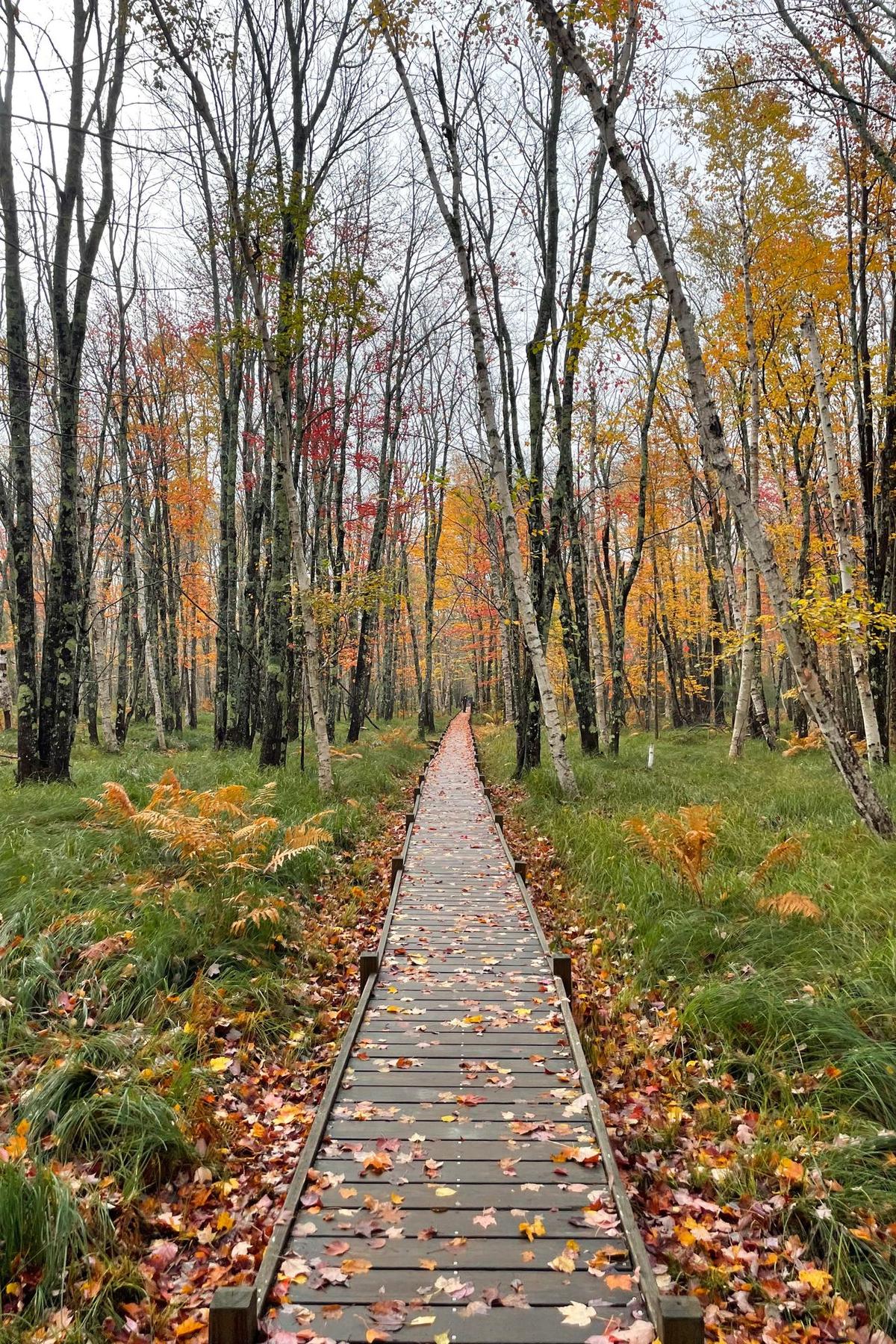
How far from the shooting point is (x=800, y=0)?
769 cm

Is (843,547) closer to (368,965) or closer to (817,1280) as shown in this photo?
(368,965)

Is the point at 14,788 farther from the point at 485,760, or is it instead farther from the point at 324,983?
the point at 485,760

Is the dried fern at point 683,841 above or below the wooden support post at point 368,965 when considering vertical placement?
above

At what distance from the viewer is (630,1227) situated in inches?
119

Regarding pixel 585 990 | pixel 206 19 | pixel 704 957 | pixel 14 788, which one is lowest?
pixel 585 990

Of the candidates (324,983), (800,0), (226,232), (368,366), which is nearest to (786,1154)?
(324,983)

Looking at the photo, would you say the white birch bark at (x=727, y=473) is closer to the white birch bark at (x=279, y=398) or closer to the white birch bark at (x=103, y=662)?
the white birch bark at (x=279, y=398)

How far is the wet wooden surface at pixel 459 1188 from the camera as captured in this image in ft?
8.85

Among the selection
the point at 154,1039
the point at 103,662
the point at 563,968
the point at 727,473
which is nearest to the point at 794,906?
the point at 563,968

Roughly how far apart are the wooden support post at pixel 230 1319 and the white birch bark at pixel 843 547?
33.3 ft

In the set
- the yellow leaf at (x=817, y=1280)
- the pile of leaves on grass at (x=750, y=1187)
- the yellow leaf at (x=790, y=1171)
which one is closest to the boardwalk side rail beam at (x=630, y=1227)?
the pile of leaves on grass at (x=750, y=1187)

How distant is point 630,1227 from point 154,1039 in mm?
2865

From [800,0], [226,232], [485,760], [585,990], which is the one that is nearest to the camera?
[585,990]

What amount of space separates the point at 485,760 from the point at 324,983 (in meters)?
14.1
